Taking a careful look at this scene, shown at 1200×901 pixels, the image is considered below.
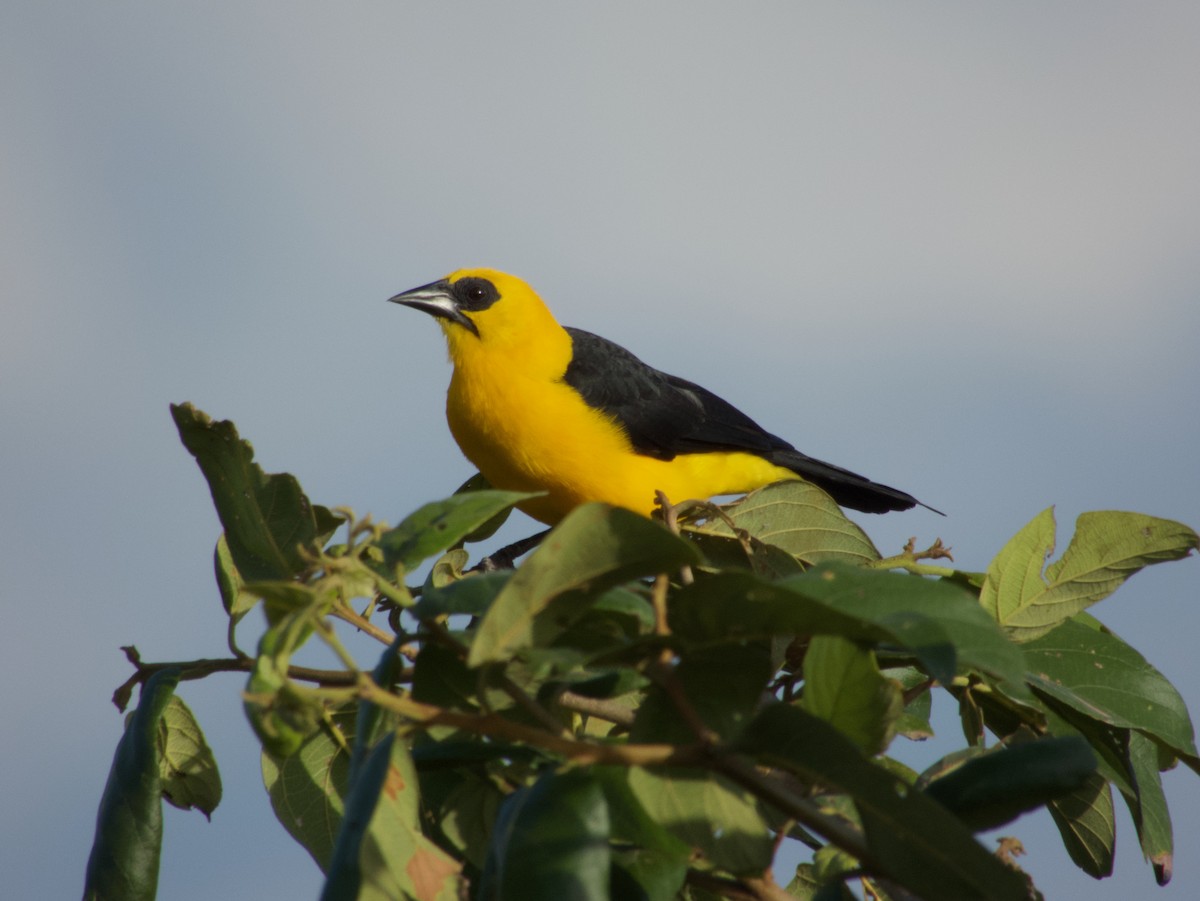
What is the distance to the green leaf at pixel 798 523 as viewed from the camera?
2.73m

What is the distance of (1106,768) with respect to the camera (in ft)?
6.50

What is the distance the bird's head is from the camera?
5414mm

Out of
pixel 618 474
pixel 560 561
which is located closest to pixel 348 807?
pixel 560 561

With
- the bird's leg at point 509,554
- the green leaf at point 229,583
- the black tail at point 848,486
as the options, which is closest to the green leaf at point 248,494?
the green leaf at point 229,583

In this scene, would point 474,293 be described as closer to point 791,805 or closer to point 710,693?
point 710,693

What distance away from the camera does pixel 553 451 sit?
4895mm

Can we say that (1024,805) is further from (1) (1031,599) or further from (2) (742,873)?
(1) (1031,599)

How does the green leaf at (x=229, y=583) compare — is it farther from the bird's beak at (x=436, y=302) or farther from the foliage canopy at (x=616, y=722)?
the bird's beak at (x=436, y=302)

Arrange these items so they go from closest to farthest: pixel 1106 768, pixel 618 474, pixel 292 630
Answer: pixel 292 630, pixel 1106 768, pixel 618 474

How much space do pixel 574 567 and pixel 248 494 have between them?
2.61 ft

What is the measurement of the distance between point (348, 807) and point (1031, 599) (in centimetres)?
127

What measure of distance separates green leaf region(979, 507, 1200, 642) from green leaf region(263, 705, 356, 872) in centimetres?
111

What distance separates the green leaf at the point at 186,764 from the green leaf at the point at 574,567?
106 centimetres

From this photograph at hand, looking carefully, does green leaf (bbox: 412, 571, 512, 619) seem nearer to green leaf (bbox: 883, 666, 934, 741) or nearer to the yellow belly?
green leaf (bbox: 883, 666, 934, 741)
